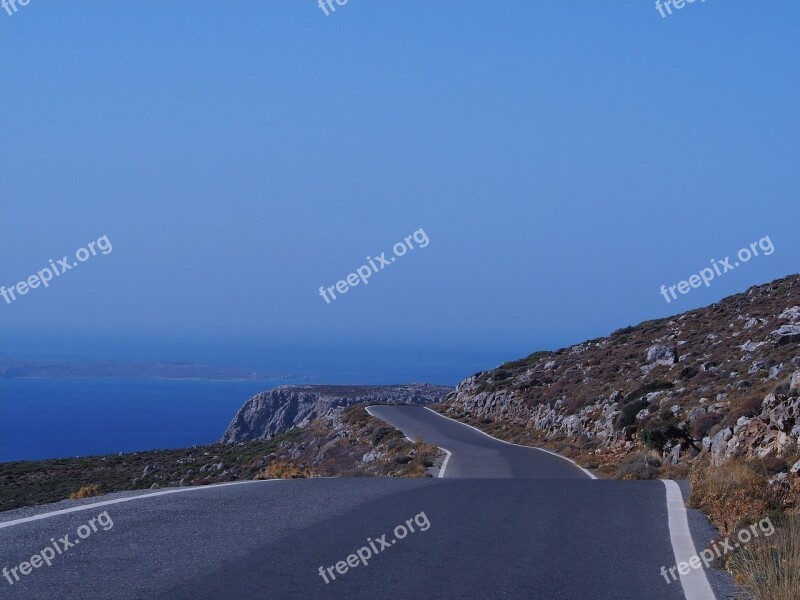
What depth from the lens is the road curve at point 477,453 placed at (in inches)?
1032

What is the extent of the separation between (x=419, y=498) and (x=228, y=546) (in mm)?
3933

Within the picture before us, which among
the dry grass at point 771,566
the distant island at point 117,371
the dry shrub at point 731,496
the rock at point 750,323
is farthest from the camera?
the distant island at point 117,371

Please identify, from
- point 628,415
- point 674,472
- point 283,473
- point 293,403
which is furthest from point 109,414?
point 283,473

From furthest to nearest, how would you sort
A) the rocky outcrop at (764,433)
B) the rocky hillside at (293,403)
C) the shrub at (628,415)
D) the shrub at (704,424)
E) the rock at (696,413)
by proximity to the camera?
the rocky hillside at (293,403) < the shrub at (628,415) < the rock at (696,413) < the shrub at (704,424) < the rocky outcrop at (764,433)

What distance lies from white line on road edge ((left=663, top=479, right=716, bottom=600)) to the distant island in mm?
145120

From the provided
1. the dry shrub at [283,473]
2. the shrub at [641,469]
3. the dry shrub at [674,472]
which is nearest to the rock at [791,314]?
the shrub at [641,469]

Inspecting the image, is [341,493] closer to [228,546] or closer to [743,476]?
[228,546]

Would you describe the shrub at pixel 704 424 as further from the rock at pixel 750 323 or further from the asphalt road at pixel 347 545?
the rock at pixel 750 323

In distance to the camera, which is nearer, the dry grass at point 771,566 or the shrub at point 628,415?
the dry grass at point 771,566

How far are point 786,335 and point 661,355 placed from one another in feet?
39.8

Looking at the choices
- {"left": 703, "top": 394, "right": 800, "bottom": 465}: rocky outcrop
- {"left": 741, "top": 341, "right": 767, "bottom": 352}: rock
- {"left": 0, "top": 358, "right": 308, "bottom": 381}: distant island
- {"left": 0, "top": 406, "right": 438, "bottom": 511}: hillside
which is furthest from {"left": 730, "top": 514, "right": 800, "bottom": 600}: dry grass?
{"left": 0, "top": 358, "right": 308, "bottom": 381}: distant island

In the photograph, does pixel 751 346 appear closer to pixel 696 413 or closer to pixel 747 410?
pixel 696 413

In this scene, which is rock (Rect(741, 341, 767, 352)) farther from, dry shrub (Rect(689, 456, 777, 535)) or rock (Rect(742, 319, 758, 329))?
dry shrub (Rect(689, 456, 777, 535))

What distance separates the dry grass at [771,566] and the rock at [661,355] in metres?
37.6
